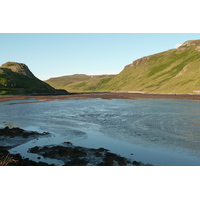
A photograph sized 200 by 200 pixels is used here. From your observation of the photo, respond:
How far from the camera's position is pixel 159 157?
2377cm

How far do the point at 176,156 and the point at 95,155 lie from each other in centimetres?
942

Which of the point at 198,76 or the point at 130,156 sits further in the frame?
the point at 198,76

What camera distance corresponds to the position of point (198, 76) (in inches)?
6117

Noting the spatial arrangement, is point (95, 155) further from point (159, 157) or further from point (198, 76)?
point (198, 76)

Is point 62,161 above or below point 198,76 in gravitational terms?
below

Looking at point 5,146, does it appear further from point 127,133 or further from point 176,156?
point 176,156

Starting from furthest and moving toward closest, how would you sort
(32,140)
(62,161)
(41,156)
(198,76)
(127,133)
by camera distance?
1. (198,76)
2. (127,133)
3. (32,140)
4. (41,156)
5. (62,161)

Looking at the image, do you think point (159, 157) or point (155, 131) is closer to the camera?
point (159, 157)

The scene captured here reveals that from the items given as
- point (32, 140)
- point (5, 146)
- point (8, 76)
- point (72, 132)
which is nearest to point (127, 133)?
point (72, 132)

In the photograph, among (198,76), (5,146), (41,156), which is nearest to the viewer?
(41,156)

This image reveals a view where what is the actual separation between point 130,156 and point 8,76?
624 feet

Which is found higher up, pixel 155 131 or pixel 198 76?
pixel 198 76

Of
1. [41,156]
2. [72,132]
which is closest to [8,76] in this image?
[72,132]

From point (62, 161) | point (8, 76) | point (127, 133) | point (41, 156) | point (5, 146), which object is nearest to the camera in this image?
point (62, 161)
